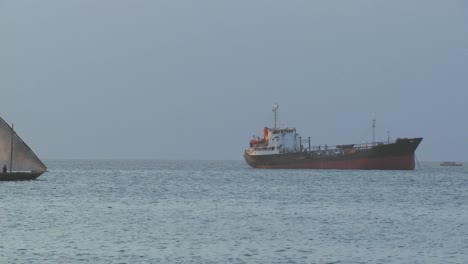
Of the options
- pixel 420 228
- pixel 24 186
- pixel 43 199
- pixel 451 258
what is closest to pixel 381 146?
pixel 24 186

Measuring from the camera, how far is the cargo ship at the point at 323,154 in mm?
164250

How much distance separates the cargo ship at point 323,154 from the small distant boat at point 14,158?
76.6 m

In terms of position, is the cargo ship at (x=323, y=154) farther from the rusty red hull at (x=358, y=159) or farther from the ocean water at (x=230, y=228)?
the ocean water at (x=230, y=228)

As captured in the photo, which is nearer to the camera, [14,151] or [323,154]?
[14,151]

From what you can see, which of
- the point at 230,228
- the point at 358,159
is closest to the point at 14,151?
the point at 230,228

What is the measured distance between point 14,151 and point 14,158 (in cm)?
194

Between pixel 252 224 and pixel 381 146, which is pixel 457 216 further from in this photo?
pixel 381 146

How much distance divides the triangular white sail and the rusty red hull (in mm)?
78515

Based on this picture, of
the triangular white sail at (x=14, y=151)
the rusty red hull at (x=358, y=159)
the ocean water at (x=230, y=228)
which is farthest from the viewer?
the rusty red hull at (x=358, y=159)

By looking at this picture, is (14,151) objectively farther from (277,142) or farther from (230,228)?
(277,142)

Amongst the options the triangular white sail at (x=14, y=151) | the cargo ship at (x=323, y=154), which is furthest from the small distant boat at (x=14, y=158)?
the cargo ship at (x=323, y=154)

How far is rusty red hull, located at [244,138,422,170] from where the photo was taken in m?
164

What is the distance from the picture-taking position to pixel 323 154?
586 feet

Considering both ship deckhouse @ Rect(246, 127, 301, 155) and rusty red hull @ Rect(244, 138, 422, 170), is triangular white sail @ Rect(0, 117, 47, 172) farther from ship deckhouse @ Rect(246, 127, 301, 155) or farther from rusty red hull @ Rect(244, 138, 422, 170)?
ship deckhouse @ Rect(246, 127, 301, 155)
